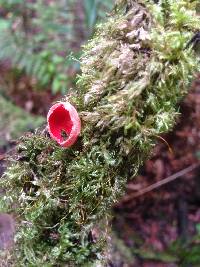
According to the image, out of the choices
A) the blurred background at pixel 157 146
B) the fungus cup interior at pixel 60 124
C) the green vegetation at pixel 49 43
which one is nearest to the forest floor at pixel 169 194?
the blurred background at pixel 157 146

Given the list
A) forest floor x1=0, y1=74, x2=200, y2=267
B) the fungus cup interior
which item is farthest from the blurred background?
the fungus cup interior

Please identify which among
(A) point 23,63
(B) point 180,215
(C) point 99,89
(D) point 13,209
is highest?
(C) point 99,89

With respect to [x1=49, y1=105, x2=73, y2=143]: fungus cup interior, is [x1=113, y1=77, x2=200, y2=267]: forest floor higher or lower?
lower

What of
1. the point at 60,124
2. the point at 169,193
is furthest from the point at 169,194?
the point at 60,124

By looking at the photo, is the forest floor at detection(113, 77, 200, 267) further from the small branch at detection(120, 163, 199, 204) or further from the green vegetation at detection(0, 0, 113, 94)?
the green vegetation at detection(0, 0, 113, 94)

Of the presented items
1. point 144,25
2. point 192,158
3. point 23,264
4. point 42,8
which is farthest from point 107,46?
point 42,8

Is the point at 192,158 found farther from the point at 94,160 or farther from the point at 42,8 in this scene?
the point at 94,160
